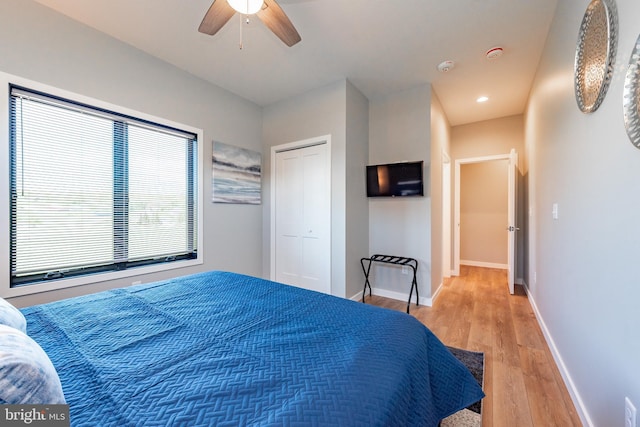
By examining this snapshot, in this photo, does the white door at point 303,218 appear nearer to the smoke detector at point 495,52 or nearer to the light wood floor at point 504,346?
the light wood floor at point 504,346

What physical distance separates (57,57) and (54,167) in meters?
0.86

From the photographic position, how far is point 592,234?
1312 millimetres

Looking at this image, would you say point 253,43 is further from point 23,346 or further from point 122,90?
point 23,346

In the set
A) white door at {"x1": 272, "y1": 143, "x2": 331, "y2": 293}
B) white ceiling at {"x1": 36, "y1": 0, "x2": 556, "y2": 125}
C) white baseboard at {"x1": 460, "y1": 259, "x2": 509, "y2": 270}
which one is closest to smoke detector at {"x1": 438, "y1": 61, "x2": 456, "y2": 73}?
white ceiling at {"x1": 36, "y1": 0, "x2": 556, "y2": 125}

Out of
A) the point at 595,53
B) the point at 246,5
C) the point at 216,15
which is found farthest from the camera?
the point at 216,15

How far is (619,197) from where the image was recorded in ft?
3.45

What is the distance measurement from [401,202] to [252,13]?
8.38 feet

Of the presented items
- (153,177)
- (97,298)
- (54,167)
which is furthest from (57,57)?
(97,298)

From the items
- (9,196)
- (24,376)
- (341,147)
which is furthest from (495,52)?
(9,196)

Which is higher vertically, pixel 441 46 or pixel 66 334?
pixel 441 46

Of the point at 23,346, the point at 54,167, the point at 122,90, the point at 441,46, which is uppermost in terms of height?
the point at 441,46

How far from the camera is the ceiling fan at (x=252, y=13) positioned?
1.57 m

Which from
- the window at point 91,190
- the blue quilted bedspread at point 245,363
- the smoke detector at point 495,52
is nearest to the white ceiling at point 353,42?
the smoke detector at point 495,52

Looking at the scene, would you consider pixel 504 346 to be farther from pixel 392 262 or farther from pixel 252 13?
pixel 252 13
